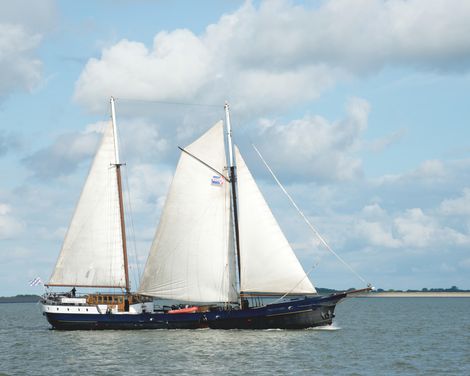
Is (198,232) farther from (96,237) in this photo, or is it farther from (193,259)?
(96,237)

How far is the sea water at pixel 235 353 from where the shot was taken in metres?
51.6

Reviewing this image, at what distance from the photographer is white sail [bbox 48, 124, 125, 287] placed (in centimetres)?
7656

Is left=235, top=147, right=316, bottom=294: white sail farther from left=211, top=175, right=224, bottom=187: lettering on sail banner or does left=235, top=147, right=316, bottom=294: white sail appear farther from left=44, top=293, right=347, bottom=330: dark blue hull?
left=211, top=175, right=224, bottom=187: lettering on sail banner

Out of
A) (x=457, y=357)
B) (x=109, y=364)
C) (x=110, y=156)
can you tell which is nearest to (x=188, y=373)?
(x=109, y=364)

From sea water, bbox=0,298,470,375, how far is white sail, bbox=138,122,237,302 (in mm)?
4974

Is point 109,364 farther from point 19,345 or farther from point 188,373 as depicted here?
point 19,345

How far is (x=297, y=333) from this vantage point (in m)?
69.1

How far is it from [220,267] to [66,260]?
15.1 m

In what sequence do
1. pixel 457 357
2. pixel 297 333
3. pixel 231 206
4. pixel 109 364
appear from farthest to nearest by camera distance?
1. pixel 231 206
2. pixel 297 333
3. pixel 457 357
4. pixel 109 364

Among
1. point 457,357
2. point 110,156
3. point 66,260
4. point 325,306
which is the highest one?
point 110,156

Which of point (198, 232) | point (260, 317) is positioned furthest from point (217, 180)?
point (260, 317)

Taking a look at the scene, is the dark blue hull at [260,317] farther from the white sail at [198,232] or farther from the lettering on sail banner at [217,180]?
the lettering on sail banner at [217,180]

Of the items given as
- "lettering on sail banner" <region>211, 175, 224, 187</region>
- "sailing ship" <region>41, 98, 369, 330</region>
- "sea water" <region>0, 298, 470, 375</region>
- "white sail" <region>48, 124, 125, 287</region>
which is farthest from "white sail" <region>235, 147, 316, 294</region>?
"white sail" <region>48, 124, 125, 287</region>

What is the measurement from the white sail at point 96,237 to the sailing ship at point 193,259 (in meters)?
0.10
